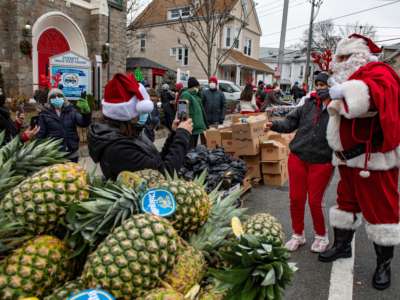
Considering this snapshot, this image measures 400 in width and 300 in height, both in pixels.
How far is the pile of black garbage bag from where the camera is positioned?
17.4 feet

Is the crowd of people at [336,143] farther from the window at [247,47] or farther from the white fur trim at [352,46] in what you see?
the window at [247,47]

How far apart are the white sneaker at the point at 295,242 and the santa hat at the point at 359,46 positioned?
6.82ft

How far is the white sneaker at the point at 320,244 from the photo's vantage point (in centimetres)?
388

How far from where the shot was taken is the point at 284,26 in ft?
53.8

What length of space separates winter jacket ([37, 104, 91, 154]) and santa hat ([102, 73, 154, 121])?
3099mm

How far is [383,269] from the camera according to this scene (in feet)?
10.6

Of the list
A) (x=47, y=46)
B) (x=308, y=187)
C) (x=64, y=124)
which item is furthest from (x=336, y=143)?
(x=47, y=46)

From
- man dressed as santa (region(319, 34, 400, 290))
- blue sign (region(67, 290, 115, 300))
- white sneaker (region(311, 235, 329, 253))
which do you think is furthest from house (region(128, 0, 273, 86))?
blue sign (region(67, 290, 115, 300))

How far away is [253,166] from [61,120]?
3566 millimetres

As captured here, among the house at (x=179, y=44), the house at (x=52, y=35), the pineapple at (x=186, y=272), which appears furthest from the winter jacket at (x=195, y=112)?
the house at (x=179, y=44)

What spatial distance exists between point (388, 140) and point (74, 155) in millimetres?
4266

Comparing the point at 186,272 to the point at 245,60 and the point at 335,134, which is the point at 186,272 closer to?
the point at 335,134

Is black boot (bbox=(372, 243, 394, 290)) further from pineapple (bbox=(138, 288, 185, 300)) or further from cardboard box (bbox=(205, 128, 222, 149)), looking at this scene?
cardboard box (bbox=(205, 128, 222, 149))

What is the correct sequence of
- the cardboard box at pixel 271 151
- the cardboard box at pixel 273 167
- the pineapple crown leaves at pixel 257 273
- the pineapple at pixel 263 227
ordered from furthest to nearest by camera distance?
the cardboard box at pixel 273 167
the cardboard box at pixel 271 151
the pineapple at pixel 263 227
the pineapple crown leaves at pixel 257 273
